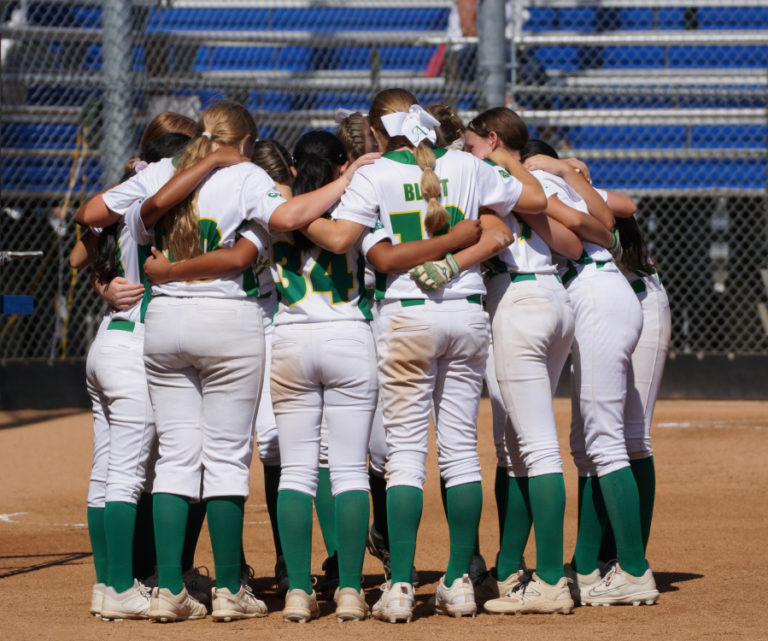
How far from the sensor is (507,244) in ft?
13.4

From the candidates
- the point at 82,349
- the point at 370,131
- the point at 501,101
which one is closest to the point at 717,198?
the point at 501,101

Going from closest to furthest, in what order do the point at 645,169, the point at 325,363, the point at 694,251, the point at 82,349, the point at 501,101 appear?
the point at 325,363
the point at 501,101
the point at 82,349
the point at 694,251
the point at 645,169

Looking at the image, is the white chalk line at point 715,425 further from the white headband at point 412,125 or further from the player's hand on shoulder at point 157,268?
the player's hand on shoulder at point 157,268

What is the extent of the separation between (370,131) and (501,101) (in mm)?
5814

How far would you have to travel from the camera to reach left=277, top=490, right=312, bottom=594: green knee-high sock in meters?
4.05

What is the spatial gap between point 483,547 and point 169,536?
6.82 feet

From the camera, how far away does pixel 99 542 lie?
4.39 m

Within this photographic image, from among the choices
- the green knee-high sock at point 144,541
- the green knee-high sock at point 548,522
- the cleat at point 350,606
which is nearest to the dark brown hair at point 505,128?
the green knee-high sock at point 548,522

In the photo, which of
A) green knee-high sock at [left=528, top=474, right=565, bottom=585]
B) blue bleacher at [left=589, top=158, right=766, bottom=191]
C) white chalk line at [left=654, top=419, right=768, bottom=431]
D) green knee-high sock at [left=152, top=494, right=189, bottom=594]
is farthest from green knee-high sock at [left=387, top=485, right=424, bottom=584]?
blue bleacher at [left=589, top=158, right=766, bottom=191]

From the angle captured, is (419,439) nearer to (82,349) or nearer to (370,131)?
(370,131)

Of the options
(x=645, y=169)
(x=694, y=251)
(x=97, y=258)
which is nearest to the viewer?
(x=97, y=258)

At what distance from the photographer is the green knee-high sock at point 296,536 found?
4.05 m

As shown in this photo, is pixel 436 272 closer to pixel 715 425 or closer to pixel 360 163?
pixel 360 163

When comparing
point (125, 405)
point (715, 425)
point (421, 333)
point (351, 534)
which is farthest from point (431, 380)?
point (715, 425)
